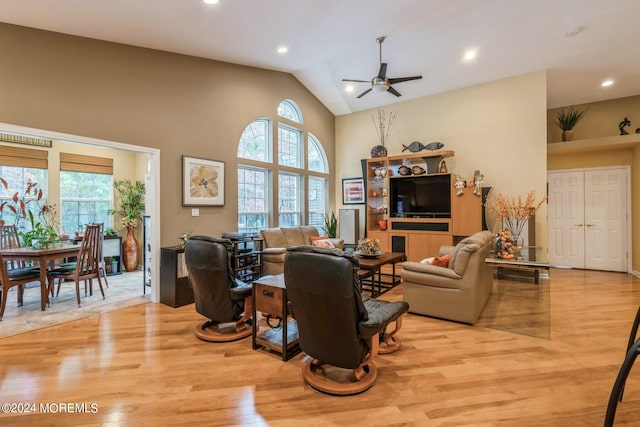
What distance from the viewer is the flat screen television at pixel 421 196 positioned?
19.5 ft

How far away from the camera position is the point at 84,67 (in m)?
3.55

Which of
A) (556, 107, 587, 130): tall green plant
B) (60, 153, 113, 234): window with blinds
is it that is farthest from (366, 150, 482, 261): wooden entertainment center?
(60, 153, 113, 234): window with blinds

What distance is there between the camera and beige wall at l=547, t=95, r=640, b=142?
5922 mm

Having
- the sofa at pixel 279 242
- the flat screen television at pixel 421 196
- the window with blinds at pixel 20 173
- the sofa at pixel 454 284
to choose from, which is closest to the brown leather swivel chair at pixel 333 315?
the sofa at pixel 454 284

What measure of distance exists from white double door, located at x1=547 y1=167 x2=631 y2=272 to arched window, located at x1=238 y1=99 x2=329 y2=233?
5.27m

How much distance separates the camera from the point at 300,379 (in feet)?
7.44

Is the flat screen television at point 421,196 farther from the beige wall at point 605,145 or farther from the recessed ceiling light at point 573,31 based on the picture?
the beige wall at point 605,145

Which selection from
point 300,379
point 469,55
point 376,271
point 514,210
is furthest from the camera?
point 514,210

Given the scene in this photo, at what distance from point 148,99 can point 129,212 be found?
320 cm

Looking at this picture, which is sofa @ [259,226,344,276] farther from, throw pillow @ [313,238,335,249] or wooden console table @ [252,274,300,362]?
wooden console table @ [252,274,300,362]

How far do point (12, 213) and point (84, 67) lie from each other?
11.1 ft

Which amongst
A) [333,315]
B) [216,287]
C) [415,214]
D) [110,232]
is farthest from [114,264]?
[415,214]

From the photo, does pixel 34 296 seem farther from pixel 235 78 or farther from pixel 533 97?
pixel 533 97

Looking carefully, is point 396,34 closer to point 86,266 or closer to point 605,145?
point 605,145
